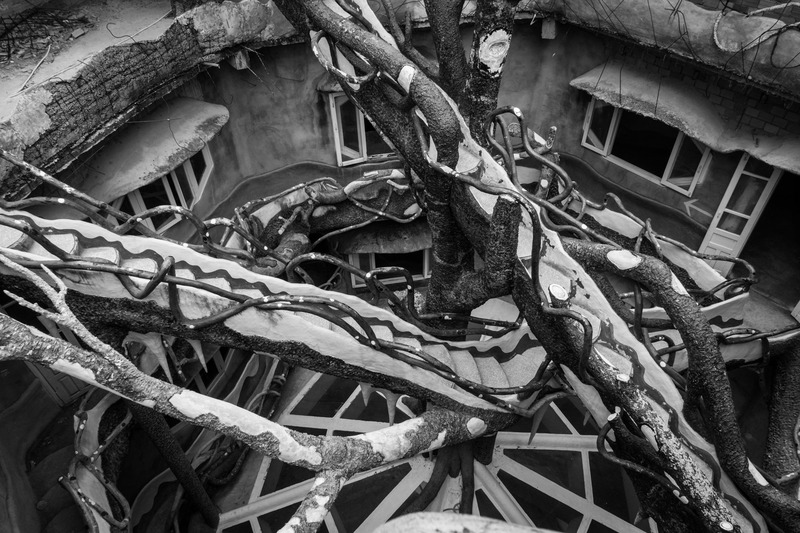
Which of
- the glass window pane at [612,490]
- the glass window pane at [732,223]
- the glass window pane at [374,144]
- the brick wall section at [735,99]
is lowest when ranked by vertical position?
the glass window pane at [612,490]

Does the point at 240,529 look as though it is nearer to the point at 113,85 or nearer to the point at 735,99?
the point at 113,85

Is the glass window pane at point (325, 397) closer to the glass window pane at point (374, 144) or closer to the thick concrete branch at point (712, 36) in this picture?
the glass window pane at point (374, 144)

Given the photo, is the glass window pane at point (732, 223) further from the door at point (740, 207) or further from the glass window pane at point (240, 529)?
the glass window pane at point (240, 529)

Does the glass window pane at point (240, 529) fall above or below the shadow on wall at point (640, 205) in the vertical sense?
below

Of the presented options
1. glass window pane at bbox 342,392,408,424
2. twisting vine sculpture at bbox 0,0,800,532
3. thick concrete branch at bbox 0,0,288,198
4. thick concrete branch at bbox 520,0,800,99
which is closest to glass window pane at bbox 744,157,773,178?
thick concrete branch at bbox 520,0,800,99

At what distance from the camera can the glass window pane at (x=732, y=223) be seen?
8.38 meters

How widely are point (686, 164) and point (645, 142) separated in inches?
33.0

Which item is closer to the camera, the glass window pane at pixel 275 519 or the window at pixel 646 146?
the glass window pane at pixel 275 519

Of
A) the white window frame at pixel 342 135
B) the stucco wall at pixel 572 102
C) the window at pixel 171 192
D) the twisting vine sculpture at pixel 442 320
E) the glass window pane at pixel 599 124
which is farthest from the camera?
the glass window pane at pixel 599 124

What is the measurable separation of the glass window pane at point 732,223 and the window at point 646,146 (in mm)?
681

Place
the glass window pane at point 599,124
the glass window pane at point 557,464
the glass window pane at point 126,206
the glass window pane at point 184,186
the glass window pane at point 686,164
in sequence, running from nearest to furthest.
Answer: the glass window pane at point 557,464, the glass window pane at point 126,206, the glass window pane at point 184,186, the glass window pane at point 686,164, the glass window pane at point 599,124

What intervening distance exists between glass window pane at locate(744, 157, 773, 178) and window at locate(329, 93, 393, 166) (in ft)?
19.8

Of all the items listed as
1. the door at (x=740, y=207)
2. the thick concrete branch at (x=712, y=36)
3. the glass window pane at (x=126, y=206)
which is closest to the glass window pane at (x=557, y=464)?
the door at (x=740, y=207)

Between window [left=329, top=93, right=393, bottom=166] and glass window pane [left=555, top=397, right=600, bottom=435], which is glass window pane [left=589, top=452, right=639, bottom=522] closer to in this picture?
glass window pane [left=555, top=397, right=600, bottom=435]
